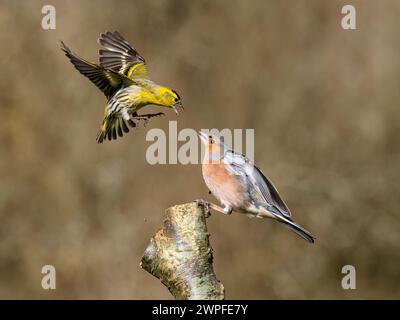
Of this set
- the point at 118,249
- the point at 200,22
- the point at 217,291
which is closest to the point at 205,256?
the point at 217,291

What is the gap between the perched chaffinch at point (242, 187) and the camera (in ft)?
22.6

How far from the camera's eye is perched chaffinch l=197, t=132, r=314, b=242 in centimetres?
689

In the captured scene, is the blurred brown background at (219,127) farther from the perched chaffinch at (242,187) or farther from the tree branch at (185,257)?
the tree branch at (185,257)

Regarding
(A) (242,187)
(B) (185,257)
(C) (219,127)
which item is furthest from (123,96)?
(C) (219,127)

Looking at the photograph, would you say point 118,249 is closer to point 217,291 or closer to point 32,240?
point 32,240

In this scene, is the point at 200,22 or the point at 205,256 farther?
the point at 200,22

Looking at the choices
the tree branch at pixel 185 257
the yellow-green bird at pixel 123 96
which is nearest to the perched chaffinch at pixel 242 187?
the yellow-green bird at pixel 123 96

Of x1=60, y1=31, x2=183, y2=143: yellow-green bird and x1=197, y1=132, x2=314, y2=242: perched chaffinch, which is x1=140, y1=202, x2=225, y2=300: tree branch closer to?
x1=197, y1=132, x2=314, y2=242: perched chaffinch

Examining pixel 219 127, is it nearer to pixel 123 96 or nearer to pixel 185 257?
pixel 123 96

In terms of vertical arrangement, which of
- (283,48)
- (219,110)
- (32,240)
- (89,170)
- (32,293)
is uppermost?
(283,48)

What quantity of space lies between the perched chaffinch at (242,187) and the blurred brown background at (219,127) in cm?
480

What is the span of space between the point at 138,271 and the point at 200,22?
428 centimetres

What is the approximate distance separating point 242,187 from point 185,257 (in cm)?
179

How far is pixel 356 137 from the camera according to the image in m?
13.3
